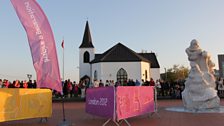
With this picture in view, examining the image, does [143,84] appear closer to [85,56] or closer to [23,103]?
[23,103]

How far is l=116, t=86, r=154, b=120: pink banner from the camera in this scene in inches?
345

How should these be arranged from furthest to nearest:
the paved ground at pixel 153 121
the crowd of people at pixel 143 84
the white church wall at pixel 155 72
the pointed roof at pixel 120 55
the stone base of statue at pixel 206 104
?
the white church wall at pixel 155 72, the pointed roof at pixel 120 55, the crowd of people at pixel 143 84, the stone base of statue at pixel 206 104, the paved ground at pixel 153 121

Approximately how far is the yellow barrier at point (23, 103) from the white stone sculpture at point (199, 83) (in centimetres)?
720

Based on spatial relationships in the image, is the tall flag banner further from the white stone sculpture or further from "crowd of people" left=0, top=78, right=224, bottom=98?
"crowd of people" left=0, top=78, right=224, bottom=98

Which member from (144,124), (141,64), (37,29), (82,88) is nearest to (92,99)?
(144,124)

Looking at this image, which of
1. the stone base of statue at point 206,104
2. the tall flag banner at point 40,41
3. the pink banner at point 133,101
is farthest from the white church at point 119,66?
the tall flag banner at point 40,41

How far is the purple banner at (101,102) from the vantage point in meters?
8.70

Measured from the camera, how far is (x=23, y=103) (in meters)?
9.52

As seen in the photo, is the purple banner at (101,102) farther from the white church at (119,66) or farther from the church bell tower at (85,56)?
the church bell tower at (85,56)

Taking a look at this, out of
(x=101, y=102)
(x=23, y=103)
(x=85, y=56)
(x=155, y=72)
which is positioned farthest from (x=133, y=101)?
(x=155, y=72)

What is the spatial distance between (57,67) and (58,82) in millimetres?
523

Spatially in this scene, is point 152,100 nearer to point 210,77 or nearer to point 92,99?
point 92,99

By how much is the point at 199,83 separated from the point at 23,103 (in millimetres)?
8629

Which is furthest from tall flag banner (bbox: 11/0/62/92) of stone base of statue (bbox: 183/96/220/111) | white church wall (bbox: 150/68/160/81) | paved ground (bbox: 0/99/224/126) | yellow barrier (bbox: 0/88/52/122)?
white church wall (bbox: 150/68/160/81)
